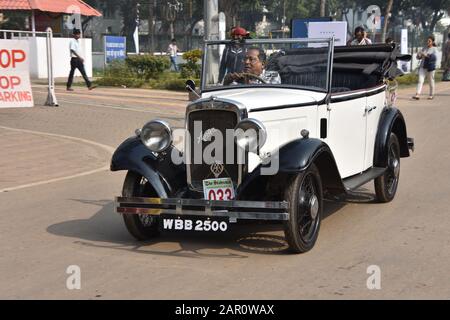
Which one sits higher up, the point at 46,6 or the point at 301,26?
the point at 46,6

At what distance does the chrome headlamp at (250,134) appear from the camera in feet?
18.0

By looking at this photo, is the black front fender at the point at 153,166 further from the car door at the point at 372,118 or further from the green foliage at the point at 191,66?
the green foliage at the point at 191,66

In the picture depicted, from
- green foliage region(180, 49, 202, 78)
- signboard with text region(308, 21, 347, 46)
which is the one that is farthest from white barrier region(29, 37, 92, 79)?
signboard with text region(308, 21, 347, 46)

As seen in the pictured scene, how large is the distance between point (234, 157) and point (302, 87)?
124 cm

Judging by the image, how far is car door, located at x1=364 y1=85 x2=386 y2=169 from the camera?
7.49 meters

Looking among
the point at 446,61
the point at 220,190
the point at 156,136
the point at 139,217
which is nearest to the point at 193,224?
the point at 220,190

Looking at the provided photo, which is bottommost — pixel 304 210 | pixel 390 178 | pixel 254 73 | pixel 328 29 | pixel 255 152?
pixel 390 178

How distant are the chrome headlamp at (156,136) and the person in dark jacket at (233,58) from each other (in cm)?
125

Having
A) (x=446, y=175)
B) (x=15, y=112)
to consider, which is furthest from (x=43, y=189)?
(x=15, y=112)

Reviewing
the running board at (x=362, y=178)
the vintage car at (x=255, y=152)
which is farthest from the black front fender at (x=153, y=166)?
the running board at (x=362, y=178)

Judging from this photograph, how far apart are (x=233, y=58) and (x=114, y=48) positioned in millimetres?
26775

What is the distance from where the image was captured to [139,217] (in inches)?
240

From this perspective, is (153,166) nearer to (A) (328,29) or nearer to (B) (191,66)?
(A) (328,29)

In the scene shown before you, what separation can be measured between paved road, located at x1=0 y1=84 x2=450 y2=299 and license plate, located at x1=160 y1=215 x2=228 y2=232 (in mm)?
230
